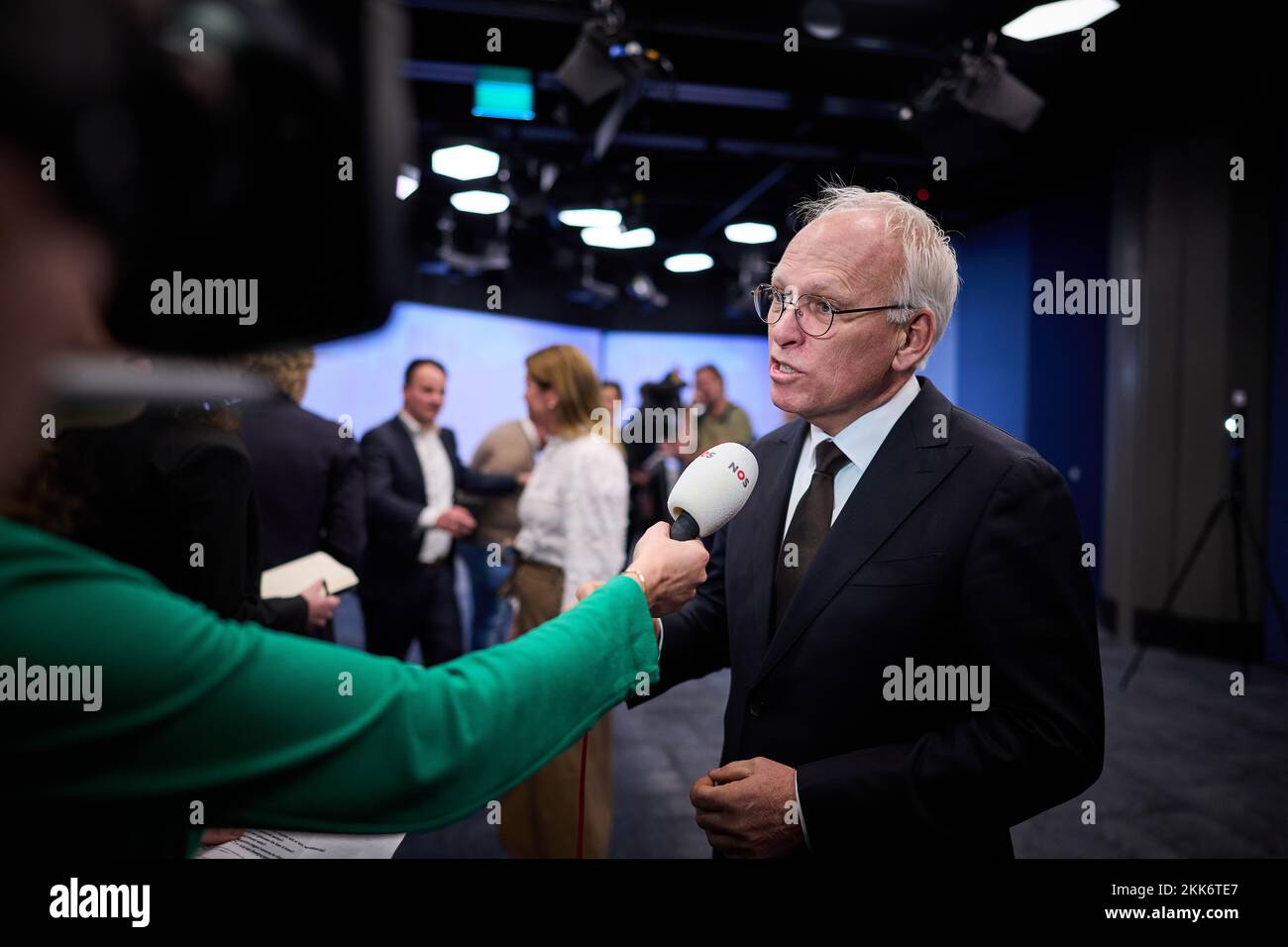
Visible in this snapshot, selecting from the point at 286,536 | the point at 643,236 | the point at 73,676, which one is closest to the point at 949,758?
the point at 73,676

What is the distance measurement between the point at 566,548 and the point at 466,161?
323 cm

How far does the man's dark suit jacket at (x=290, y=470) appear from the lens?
2.25 meters

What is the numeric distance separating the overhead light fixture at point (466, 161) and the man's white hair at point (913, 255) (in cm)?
400

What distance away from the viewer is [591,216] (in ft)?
18.8

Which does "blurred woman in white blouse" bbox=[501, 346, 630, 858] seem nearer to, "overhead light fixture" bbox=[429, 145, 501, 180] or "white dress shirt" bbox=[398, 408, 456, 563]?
"white dress shirt" bbox=[398, 408, 456, 563]

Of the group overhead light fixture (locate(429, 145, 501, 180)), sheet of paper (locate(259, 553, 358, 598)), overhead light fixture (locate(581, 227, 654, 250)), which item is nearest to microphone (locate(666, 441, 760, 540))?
sheet of paper (locate(259, 553, 358, 598))

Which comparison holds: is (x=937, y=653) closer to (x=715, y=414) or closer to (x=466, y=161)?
(x=715, y=414)

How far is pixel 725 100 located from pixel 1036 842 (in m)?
5.19

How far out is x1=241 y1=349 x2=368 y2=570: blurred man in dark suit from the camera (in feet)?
7.37

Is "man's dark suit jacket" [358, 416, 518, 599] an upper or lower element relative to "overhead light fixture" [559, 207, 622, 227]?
lower

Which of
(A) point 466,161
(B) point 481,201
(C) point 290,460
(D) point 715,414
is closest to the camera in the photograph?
(C) point 290,460

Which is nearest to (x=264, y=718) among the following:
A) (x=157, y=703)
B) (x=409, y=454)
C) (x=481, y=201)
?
(x=157, y=703)

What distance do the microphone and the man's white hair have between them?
1.14 feet
